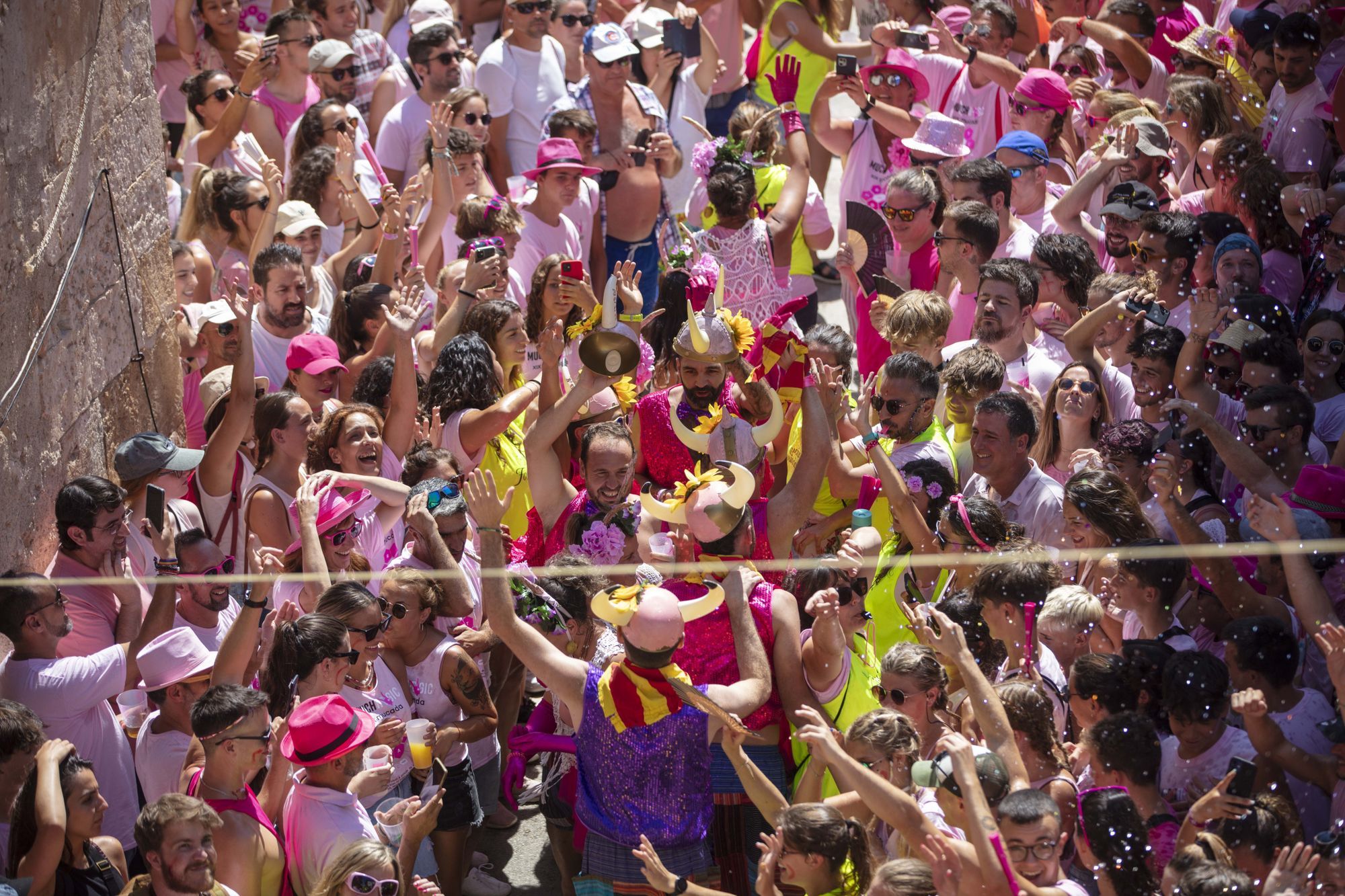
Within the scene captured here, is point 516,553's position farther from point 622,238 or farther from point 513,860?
point 622,238

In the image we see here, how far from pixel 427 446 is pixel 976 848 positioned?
2899 mm

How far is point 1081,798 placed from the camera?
392 cm

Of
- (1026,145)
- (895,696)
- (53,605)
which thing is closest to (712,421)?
(895,696)

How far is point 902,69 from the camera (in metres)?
8.27

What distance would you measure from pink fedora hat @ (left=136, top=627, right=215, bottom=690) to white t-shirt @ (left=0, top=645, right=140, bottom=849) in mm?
120

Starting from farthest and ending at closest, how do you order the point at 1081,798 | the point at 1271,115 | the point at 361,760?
the point at 1271,115 → the point at 361,760 → the point at 1081,798

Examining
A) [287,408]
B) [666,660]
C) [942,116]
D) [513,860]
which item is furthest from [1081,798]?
[942,116]

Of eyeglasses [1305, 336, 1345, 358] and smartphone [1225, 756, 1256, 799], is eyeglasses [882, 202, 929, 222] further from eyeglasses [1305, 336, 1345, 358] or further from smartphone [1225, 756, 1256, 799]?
smartphone [1225, 756, 1256, 799]

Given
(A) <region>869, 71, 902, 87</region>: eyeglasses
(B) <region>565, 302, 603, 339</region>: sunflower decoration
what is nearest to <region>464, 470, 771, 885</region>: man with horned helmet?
(B) <region>565, 302, 603, 339</region>: sunflower decoration

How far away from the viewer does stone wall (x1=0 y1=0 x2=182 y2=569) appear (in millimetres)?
4844

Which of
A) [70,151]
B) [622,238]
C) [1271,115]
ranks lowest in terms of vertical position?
[622,238]

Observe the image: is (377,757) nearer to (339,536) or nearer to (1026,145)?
(339,536)

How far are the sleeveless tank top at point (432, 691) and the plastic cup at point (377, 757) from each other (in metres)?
0.61

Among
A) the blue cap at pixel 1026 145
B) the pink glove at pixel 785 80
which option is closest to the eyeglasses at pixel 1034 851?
the blue cap at pixel 1026 145
